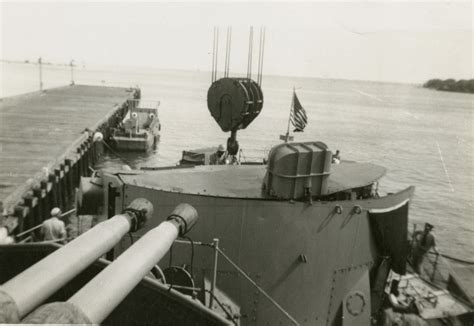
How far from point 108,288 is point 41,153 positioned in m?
20.7

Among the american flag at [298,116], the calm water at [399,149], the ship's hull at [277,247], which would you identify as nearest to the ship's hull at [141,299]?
the ship's hull at [277,247]

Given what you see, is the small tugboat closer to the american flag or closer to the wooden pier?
the wooden pier

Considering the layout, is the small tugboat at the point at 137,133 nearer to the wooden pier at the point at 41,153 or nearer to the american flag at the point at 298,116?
the wooden pier at the point at 41,153

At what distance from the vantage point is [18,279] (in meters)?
2.76

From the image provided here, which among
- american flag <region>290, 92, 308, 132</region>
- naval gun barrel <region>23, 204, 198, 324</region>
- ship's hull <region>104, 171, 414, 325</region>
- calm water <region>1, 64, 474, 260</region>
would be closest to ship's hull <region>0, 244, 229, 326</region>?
naval gun barrel <region>23, 204, 198, 324</region>

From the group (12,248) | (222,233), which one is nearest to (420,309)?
(222,233)

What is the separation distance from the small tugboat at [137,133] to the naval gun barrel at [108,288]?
35.3 m

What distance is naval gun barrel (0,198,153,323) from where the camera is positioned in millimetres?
2625

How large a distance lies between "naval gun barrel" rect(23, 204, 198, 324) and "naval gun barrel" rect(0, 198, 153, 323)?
A: 0.55ft

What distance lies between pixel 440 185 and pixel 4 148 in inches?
1067

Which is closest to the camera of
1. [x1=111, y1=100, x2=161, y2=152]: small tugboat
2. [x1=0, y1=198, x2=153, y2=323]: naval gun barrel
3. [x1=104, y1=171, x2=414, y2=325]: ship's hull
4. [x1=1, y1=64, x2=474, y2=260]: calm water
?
Result: [x1=0, y1=198, x2=153, y2=323]: naval gun barrel

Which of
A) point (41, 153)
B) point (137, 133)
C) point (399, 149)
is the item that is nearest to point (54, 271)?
point (41, 153)

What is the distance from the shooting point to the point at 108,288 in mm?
2934

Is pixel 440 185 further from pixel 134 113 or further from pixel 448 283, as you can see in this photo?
pixel 134 113
